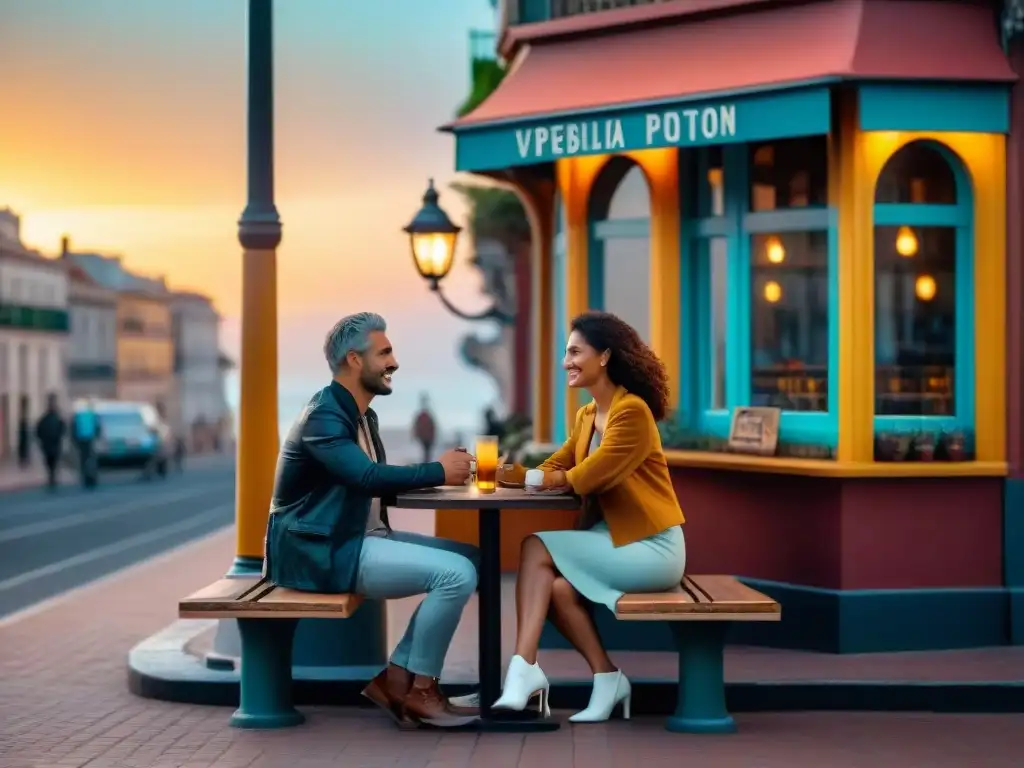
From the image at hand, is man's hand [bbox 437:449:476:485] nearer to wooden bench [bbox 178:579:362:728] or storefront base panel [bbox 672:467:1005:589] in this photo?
wooden bench [bbox 178:579:362:728]

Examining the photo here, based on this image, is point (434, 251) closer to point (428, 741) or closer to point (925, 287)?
point (925, 287)

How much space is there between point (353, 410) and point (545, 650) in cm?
280

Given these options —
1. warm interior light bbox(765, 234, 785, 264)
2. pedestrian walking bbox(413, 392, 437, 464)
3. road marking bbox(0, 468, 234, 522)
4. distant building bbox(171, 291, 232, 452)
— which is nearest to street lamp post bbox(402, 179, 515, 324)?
warm interior light bbox(765, 234, 785, 264)

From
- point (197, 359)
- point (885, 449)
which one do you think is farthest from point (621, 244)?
point (197, 359)

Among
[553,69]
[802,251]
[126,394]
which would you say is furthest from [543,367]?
[126,394]

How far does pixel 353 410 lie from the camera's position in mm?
8375

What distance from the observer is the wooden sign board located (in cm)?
1082

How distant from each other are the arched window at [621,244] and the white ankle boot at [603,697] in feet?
12.3

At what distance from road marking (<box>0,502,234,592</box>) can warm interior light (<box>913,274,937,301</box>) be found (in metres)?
8.74

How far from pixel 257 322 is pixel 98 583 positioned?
22.2 ft

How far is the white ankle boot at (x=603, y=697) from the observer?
8523 millimetres

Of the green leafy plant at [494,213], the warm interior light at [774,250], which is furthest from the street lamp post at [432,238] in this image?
the green leafy plant at [494,213]

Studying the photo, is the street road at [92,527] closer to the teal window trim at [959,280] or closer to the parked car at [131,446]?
the parked car at [131,446]

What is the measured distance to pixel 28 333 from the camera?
86.2 m
